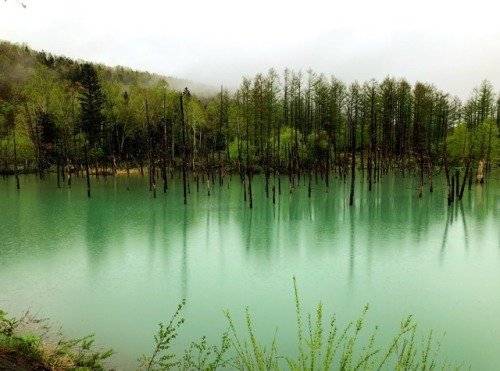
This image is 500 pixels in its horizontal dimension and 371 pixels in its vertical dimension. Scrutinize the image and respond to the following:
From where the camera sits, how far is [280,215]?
1075 inches

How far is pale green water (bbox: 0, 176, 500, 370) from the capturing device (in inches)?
403

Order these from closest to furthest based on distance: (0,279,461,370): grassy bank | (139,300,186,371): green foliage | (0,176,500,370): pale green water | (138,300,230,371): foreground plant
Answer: (0,279,461,370): grassy bank → (139,300,186,371): green foliage → (138,300,230,371): foreground plant → (0,176,500,370): pale green water

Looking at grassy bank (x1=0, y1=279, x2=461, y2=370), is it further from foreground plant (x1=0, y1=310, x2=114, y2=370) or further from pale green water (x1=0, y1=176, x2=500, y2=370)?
pale green water (x1=0, y1=176, x2=500, y2=370)

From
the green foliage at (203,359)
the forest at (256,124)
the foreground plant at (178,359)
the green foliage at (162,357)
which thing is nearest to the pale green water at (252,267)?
the green foliage at (162,357)

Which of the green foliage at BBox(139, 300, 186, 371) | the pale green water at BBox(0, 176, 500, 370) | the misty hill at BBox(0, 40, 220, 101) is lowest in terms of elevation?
the pale green water at BBox(0, 176, 500, 370)

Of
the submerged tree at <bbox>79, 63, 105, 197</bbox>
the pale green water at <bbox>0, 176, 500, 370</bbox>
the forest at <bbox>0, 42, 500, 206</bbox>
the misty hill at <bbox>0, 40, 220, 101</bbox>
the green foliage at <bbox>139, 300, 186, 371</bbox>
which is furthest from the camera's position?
the misty hill at <bbox>0, 40, 220, 101</bbox>

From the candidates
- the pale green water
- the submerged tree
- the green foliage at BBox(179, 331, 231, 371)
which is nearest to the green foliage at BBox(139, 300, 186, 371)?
the green foliage at BBox(179, 331, 231, 371)

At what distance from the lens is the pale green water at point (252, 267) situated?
10234 mm

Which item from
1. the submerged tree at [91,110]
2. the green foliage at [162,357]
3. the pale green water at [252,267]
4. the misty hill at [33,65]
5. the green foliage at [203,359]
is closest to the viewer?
the green foliage at [162,357]

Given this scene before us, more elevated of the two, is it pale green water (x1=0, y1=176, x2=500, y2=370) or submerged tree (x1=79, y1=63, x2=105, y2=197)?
submerged tree (x1=79, y1=63, x2=105, y2=197)

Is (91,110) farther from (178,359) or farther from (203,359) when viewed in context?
(203,359)

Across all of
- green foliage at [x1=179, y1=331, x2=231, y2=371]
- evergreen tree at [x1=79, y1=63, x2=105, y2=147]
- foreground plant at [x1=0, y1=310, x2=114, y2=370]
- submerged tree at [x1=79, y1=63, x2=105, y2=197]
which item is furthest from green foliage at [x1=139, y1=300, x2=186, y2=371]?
evergreen tree at [x1=79, y1=63, x2=105, y2=147]

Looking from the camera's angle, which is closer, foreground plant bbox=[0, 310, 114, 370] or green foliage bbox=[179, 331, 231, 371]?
foreground plant bbox=[0, 310, 114, 370]

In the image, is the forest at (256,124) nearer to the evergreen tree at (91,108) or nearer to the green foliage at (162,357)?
the evergreen tree at (91,108)
